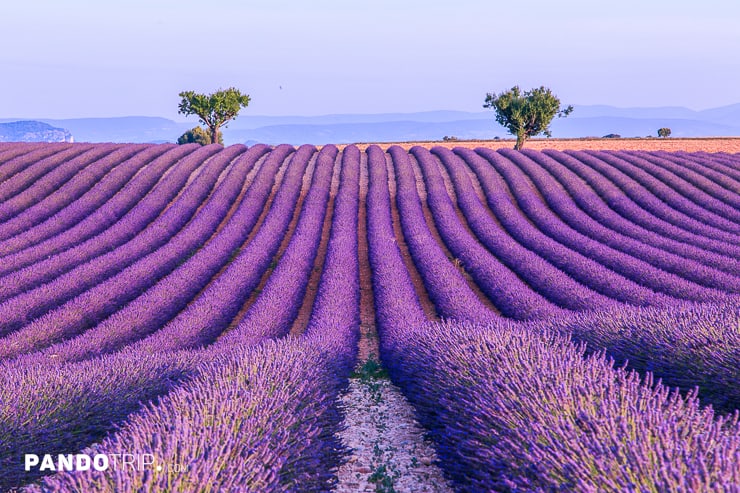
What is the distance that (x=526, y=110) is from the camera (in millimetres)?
30672

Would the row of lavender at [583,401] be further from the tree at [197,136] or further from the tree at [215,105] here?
the tree at [197,136]

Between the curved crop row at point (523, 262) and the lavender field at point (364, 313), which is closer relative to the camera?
the lavender field at point (364, 313)

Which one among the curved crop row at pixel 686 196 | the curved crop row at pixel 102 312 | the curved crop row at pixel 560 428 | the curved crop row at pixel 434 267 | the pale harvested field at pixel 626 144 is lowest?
the curved crop row at pixel 102 312

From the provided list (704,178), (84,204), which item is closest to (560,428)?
(84,204)

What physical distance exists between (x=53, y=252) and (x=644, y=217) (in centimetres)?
1576

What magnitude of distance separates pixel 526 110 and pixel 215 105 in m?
18.9

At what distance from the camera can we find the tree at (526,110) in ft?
99.9

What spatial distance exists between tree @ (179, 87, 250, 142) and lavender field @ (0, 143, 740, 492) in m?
9.86

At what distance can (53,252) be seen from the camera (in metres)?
12.5

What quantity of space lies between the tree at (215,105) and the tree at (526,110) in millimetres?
15789

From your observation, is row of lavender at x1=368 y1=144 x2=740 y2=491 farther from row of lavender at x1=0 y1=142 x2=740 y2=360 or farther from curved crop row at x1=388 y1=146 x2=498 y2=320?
row of lavender at x1=0 y1=142 x2=740 y2=360

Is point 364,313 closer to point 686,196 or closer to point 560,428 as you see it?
point 560,428

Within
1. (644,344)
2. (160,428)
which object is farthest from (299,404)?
(644,344)

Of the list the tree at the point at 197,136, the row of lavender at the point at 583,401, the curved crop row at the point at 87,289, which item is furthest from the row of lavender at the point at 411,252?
the tree at the point at 197,136
